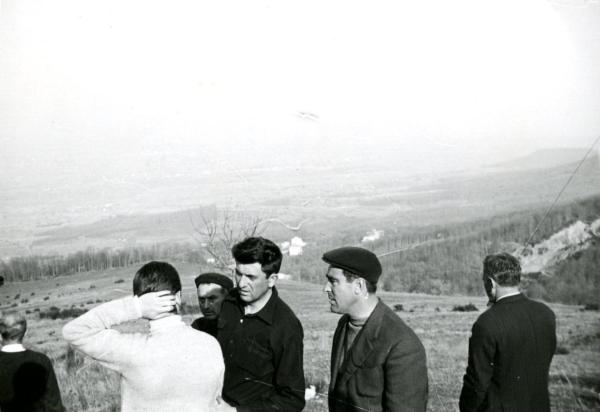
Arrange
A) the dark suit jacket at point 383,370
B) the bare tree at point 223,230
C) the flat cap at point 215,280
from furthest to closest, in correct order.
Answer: the bare tree at point 223,230 → the flat cap at point 215,280 → the dark suit jacket at point 383,370

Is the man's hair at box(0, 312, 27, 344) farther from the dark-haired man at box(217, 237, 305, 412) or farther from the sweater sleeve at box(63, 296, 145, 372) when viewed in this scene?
the sweater sleeve at box(63, 296, 145, 372)

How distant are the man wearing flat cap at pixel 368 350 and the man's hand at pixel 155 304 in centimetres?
88

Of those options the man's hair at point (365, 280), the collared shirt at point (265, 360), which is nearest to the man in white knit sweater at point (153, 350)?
the collared shirt at point (265, 360)

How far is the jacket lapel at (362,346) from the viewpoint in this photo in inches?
103

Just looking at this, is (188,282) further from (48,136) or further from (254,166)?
(48,136)

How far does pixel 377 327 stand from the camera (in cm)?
264

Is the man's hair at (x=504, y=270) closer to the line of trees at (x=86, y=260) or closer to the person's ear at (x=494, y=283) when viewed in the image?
the person's ear at (x=494, y=283)

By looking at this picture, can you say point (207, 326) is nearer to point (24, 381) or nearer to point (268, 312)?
point (268, 312)

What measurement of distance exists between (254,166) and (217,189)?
136cm

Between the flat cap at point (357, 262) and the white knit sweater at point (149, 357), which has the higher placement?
the flat cap at point (357, 262)

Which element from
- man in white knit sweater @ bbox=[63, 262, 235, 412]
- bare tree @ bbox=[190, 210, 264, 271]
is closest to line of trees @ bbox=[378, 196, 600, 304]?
bare tree @ bbox=[190, 210, 264, 271]

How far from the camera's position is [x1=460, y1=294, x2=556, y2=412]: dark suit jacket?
9.77ft

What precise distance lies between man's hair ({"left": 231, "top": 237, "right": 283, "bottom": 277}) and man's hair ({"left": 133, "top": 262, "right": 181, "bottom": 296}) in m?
0.78

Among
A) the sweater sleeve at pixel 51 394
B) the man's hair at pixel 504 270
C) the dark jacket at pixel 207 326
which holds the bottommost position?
the sweater sleeve at pixel 51 394
